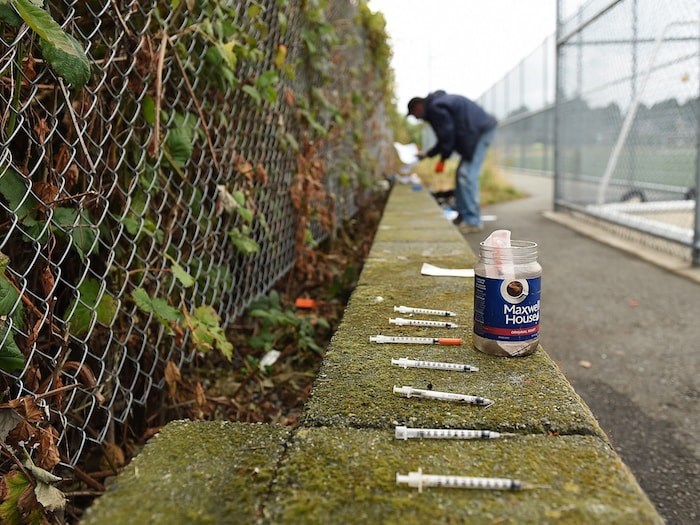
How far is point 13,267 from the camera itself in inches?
52.1

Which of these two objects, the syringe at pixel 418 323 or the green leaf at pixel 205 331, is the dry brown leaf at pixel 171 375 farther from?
the syringe at pixel 418 323

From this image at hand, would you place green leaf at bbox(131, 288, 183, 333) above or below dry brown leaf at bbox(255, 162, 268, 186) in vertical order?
below

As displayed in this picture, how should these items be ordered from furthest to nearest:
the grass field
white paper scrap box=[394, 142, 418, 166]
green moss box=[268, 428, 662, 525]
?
the grass field → white paper scrap box=[394, 142, 418, 166] → green moss box=[268, 428, 662, 525]

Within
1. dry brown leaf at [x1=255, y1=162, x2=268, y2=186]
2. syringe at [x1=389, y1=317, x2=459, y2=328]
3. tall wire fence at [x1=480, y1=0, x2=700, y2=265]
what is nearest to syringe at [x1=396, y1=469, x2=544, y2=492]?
syringe at [x1=389, y1=317, x2=459, y2=328]

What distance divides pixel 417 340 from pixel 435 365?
174 mm

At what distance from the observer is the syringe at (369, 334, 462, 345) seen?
1483mm

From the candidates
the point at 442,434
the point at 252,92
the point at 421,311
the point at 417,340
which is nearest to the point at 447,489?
the point at 442,434

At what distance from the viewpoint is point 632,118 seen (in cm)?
633

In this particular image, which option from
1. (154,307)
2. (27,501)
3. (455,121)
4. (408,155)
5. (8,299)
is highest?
(455,121)

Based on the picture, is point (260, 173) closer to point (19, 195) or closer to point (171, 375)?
point (171, 375)

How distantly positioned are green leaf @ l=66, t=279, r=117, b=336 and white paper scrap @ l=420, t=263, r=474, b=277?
1187mm

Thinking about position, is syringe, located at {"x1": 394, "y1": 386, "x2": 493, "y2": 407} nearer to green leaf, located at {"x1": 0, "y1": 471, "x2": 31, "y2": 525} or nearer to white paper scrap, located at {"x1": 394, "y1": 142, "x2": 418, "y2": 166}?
green leaf, located at {"x1": 0, "y1": 471, "x2": 31, "y2": 525}

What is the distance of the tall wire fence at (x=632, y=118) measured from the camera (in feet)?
16.7

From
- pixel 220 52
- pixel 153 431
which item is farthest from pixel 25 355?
pixel 220 52
